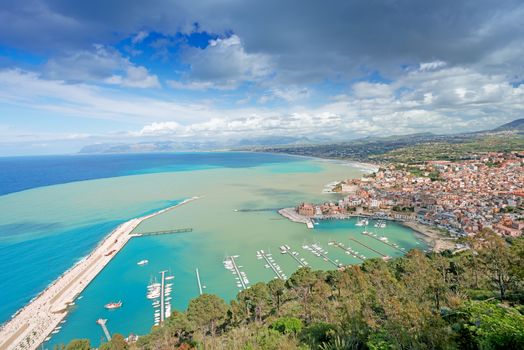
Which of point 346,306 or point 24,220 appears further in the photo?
point 24,220

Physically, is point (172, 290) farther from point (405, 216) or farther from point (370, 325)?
point (405, 216)

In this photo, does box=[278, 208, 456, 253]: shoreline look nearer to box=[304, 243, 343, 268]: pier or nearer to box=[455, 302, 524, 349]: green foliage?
box=[304, 243, 343, 268]: pier

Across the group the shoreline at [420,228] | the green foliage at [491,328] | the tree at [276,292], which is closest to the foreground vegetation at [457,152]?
the shoreline at [420,228]

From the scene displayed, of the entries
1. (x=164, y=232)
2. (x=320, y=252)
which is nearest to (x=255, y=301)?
(x=320, y=252)

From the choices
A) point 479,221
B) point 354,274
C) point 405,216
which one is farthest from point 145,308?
point 479,221

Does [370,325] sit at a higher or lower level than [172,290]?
higher
